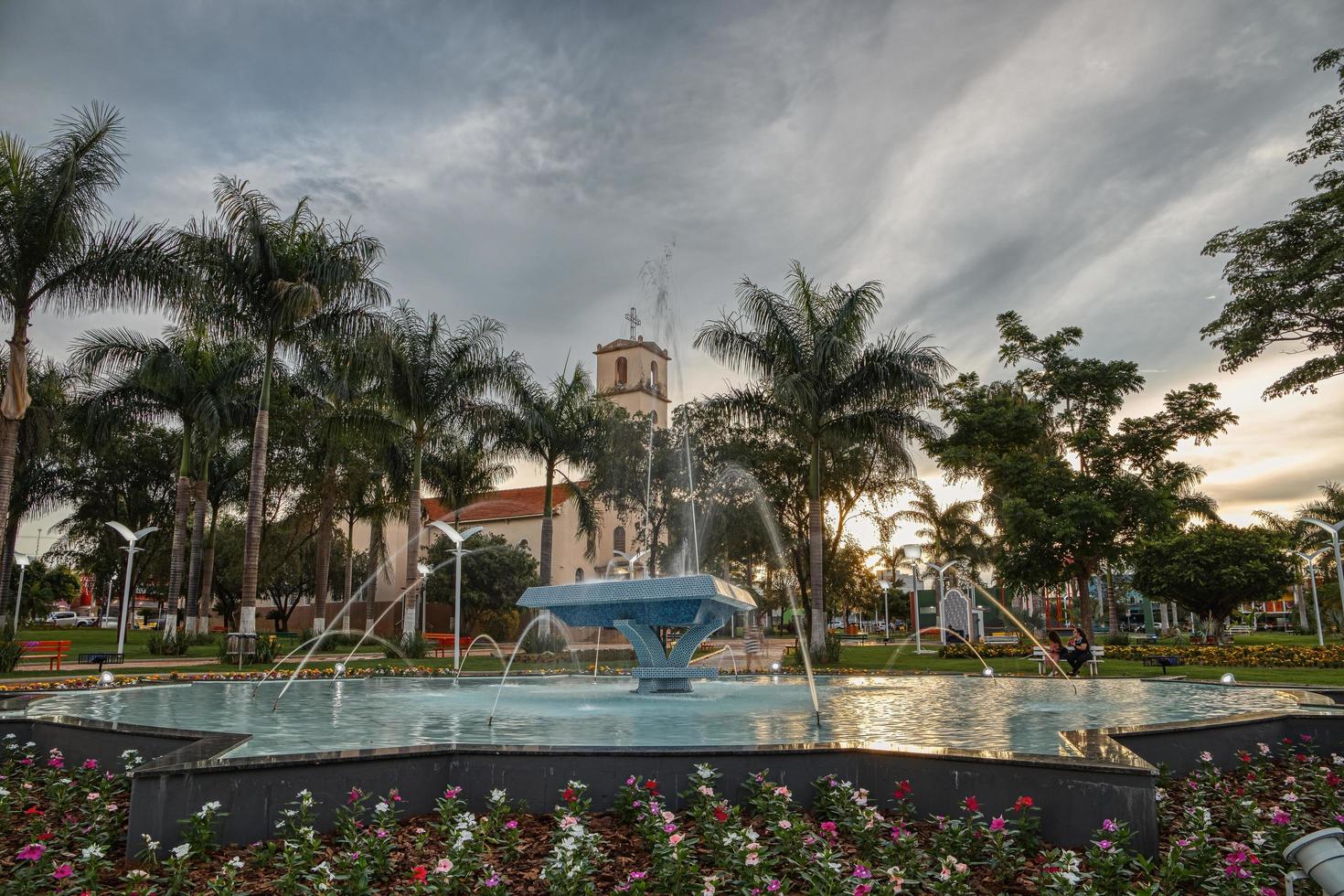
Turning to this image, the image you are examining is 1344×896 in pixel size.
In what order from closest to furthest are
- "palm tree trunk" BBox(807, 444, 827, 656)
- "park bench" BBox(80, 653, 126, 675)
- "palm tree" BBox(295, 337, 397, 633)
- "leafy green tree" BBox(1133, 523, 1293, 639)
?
"park bench" BBox(80, 653, 126, 675)
"palm tree trunk" BBox(807, 444, 827, 656)
"palm tree" BBox(295, 337, 397, 633)
"leafy green tree" BBox(1133, 523, 1293, 639)

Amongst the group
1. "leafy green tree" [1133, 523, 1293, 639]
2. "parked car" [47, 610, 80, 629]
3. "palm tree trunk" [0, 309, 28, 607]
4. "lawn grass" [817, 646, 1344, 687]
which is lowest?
"lawn grass" [817, 646, 1344, 687]

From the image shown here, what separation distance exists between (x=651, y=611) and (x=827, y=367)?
41.0ft

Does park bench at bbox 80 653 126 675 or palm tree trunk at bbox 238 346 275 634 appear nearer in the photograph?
park bench at bbox 80 653 126 675

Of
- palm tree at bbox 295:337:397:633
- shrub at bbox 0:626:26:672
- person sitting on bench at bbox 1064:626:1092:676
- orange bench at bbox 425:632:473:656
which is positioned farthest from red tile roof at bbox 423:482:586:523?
person sitting on bench at bbox 1064:626:1092:676

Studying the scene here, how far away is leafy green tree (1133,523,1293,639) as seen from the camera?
29.3 metres

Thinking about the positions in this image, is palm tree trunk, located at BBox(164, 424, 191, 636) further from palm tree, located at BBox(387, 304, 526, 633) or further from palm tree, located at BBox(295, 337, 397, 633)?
palm tree, located at BBox(387, 304, 526, 633)

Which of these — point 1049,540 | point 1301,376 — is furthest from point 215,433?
point 1301,376

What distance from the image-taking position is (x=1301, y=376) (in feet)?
66.4

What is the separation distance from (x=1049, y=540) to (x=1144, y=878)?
972 inches

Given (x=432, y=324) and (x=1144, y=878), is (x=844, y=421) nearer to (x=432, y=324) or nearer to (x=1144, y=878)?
(x=432, y=324)

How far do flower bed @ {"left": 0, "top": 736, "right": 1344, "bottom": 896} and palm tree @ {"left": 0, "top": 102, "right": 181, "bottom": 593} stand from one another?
1372cm

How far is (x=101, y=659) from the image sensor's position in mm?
19828

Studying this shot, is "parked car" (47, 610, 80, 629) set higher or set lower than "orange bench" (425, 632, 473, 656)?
higher

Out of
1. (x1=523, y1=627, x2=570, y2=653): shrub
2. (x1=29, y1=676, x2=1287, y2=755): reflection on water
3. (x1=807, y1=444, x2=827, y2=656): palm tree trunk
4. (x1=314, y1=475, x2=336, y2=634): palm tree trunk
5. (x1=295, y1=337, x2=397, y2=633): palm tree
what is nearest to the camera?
(x1=29, y1=676, x2=1287, y2=755): reflection on water
